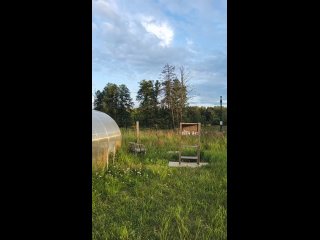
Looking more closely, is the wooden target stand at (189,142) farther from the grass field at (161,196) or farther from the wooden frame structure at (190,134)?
the grass field at (161,196)

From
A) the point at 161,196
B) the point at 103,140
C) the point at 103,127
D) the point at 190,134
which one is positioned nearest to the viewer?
the point at 161,196

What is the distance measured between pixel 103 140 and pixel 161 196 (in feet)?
3.24

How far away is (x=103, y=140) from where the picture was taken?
3.62 meters

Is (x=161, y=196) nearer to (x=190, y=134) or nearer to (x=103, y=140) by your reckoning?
(x=103, y=140)

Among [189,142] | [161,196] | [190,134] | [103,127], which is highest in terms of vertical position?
[103,127]

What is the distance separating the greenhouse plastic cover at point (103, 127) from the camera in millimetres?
3544

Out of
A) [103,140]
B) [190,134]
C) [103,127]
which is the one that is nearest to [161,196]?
[103,140]

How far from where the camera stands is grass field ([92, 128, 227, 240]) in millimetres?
2537

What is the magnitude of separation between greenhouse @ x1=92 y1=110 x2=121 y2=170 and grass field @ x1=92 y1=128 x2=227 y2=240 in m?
0.13

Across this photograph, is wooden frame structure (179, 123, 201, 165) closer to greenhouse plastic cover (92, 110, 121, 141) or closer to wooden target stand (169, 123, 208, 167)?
wooden target stand (169, 123, 208, 167)

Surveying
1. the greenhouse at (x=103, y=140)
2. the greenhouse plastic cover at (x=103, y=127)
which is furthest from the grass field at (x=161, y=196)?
the greenhouse plastic cover at (x=103, y=127)

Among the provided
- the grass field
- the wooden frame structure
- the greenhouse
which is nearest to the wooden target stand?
the wooden frame structure
